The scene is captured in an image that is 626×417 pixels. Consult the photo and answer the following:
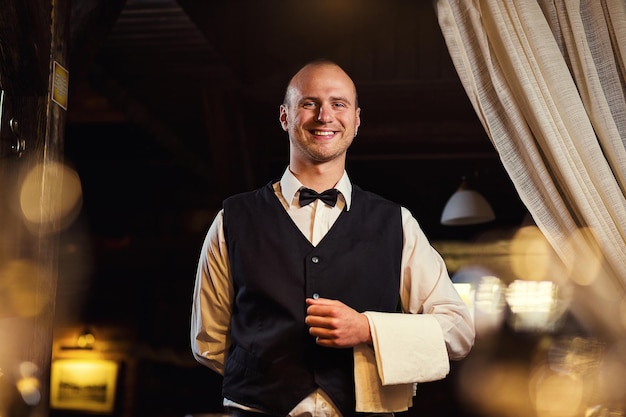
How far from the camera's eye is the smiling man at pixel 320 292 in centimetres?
181

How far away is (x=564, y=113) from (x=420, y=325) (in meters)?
0.68

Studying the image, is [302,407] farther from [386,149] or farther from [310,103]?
[386,149]

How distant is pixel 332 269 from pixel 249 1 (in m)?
3.06

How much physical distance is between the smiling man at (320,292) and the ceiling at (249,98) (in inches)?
45.9

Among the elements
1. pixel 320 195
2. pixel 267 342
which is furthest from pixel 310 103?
pixel 267 342

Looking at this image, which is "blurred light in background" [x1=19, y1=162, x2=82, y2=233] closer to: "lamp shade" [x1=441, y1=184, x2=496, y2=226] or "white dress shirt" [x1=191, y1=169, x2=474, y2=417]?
"white dress shirt" [x1=191, y1=169, x2=474, y2=417]

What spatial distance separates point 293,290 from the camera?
6.19 feet

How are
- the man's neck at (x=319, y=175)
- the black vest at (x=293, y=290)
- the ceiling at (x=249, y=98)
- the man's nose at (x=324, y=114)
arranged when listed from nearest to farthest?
the black vest at (x=293, y=290)
the man's nose at (x=324, y=114)
the man's neck at (x=319, y=175)
the ceiling at (x=249, y=98)

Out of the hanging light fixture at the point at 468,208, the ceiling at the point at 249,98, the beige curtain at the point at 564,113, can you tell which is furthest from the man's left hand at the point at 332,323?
the hanging light fixture at the point at 468,208

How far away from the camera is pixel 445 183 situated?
7.67 metres

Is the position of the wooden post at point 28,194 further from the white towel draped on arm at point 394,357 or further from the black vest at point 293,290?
the white towel draped on arm at point 394,357

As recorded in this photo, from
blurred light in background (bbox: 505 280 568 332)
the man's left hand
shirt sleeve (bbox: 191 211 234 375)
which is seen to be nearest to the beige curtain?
the man's left hand

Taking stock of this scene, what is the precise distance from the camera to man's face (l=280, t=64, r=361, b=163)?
199 cm

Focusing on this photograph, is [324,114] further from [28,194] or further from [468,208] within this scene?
[468,208]
